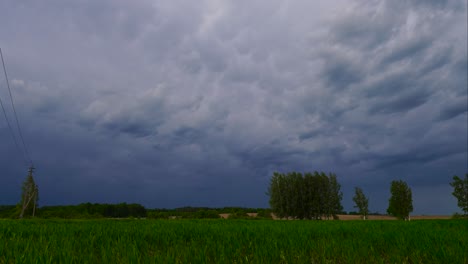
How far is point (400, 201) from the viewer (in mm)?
78812

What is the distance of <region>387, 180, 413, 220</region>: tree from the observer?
7784 centimetres

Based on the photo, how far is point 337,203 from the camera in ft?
276

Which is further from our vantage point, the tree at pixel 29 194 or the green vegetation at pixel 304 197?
the green vegetation at pixel 304 197

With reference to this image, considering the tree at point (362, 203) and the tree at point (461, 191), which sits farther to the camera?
the tree at point (362, 203)

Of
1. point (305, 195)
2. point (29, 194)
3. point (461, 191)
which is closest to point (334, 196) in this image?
point (305, 195)

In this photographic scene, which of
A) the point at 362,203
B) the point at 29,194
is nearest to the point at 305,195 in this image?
the point at 362,203

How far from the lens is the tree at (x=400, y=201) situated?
7784 centimetres

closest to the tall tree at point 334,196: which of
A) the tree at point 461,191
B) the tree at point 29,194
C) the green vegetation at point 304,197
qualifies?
the green vegetation at point 304,197

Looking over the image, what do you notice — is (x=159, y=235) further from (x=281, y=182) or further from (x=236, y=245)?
(x=281, y=182)

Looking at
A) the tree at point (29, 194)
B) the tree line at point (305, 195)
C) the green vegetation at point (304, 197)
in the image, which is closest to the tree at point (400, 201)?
the tree line at point (305, 195)

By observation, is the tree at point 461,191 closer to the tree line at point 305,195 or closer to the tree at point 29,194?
the tree line at point 305,195

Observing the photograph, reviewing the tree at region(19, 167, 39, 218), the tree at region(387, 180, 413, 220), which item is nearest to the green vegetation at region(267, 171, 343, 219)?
the tree at region(387, 180, 413, 220)

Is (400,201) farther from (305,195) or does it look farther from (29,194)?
(29,194)

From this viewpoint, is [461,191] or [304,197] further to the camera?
[304,197]
